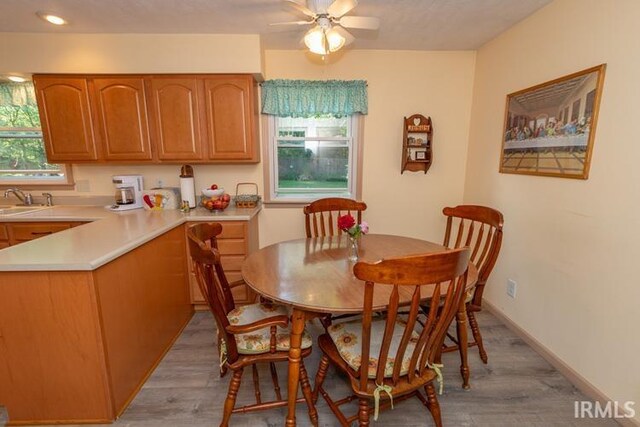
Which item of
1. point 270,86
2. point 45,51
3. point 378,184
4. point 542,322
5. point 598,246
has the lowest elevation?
point 542,322

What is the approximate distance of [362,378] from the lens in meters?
1.16

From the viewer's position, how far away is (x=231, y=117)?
8.55 feet

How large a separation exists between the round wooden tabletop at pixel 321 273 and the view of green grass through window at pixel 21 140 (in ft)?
8.66

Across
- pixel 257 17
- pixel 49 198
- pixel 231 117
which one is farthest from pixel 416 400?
pixel 49 198

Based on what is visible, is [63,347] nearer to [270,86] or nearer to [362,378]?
[362,378]

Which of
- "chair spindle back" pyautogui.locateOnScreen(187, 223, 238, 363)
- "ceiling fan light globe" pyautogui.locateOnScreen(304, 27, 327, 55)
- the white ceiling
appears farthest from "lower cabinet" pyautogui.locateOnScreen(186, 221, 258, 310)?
the white ceiling

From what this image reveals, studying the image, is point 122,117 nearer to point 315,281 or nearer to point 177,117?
Answer: point 177,117

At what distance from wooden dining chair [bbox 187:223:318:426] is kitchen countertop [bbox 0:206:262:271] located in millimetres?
511

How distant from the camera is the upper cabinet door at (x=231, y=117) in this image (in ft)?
8.39

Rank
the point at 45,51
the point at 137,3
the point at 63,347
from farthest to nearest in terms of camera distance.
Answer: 1. the point at 45,51
2. the point at 137,3
3. the point at 63,347

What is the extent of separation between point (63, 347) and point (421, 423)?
5.91ft

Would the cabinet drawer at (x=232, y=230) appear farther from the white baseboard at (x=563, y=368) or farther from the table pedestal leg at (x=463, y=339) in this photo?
the white baseboard at (x=563, y=368)

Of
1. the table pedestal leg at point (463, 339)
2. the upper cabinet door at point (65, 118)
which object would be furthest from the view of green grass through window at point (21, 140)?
the table pedestal leg at point (463, 339)

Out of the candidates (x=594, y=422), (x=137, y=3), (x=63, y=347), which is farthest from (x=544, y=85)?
(x=63, y=347)
